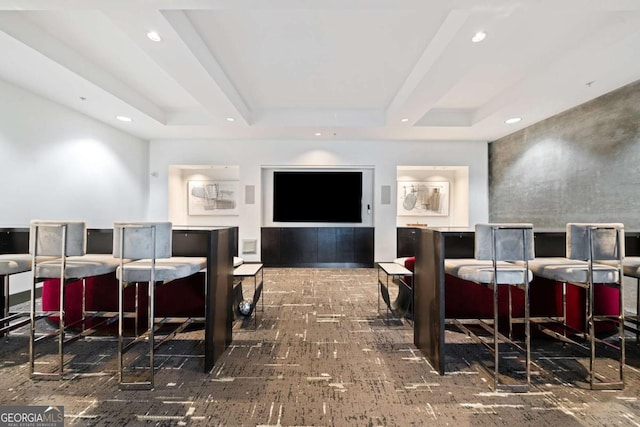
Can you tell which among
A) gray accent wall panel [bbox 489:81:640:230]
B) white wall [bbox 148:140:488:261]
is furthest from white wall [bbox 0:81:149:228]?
gray accent wall panel [bbox 489:81:640:230]

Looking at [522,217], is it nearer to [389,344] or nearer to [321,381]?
[389,344]

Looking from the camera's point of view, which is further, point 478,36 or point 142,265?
point 478,36

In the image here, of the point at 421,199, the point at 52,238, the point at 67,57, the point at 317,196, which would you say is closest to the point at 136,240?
the point at 52,238

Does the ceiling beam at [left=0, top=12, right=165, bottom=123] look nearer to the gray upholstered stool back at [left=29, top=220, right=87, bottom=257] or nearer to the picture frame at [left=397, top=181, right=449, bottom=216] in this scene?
the gray upholstered stool back at [left=29, top=220, right=87, bottom=257]

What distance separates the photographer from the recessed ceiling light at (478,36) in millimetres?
2439

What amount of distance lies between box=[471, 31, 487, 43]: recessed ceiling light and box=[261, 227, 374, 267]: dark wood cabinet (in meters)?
4.06

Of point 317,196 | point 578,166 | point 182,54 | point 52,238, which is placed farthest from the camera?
point 317,196

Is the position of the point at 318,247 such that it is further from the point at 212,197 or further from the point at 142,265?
the point at 142,265

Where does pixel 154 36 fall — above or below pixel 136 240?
above

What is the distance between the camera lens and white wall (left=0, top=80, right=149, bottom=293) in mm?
3467

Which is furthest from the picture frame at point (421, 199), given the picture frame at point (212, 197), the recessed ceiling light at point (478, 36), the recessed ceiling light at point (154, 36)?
the recessed ceiling light at point (154, 36)

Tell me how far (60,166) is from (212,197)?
267 centimetres

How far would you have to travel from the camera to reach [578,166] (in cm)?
397

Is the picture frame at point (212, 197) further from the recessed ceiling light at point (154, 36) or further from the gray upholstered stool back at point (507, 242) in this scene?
the gray upholstered stool back at point (507, 242)
